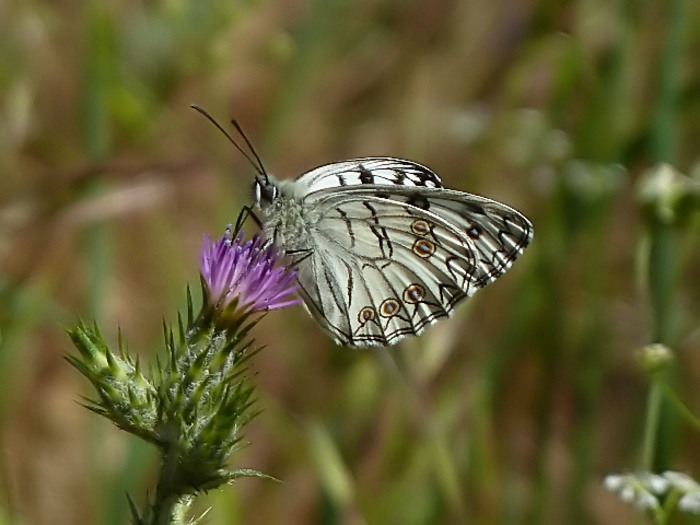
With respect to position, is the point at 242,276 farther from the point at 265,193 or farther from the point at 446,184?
the point at 446,184

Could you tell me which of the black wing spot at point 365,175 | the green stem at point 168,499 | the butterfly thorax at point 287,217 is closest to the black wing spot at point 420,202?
the black wing spot at point 365,175

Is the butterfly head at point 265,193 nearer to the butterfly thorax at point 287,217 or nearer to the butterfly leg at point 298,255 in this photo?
the butterfly thorax at point 287,217

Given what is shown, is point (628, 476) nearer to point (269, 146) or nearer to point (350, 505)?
point (350, 505)

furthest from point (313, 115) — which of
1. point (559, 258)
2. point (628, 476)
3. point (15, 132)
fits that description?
point (628, 476)

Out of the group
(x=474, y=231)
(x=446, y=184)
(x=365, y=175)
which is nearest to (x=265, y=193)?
(x=365, y=175)

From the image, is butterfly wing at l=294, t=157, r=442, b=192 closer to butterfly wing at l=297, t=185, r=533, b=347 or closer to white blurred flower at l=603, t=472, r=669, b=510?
butterfly wing at l=297, t=185, r=533, b=347

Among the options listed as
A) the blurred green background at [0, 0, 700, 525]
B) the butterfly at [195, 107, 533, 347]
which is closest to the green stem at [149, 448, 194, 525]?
the butterfly at [195, 107, 533, 347]
